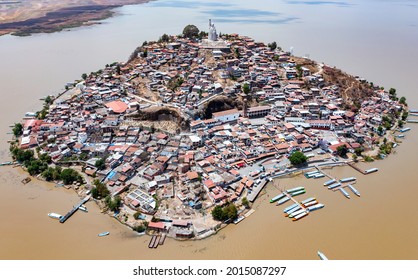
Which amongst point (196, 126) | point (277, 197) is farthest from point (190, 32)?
point (277, 197)

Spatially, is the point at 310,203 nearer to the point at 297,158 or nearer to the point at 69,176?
the point at 297,158

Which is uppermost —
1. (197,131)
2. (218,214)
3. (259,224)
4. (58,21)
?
(58,21)

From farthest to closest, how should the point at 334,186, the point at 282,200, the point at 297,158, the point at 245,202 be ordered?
the point at 297,158 → the point at 334,186 → the point at 282,200 → the point at 245,202

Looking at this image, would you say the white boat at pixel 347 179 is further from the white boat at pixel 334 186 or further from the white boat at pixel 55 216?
the white boat at pixel 55 216

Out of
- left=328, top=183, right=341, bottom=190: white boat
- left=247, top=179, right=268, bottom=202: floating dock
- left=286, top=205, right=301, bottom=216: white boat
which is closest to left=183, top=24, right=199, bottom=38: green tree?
left=247, top=179, right=268, bottom=202: floating dock

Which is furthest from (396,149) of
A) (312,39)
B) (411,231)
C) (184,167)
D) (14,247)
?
(312,39)

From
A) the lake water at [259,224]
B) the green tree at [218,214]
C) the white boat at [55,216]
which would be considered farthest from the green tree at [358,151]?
the white boat at [55,216]

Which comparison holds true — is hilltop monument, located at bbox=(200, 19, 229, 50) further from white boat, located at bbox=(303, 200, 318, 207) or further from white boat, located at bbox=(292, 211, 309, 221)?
white boat, located at bbox=(292, 211, 309, 221)
